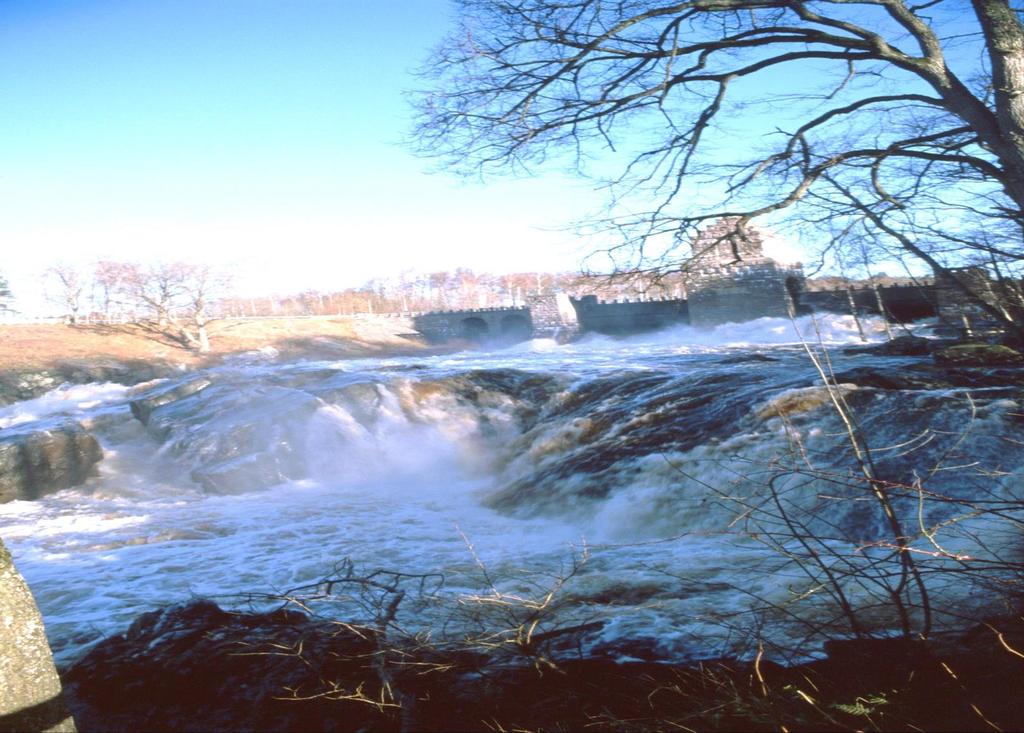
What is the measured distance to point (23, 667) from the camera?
6.57 feet

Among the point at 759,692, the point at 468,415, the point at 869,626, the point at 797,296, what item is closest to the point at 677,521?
the point at 869,626

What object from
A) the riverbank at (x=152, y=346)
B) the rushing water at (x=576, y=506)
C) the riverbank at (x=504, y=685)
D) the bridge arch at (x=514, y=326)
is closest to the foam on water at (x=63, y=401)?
the riverbank at (x=152, y=346)

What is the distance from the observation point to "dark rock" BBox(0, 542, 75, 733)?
1970 mm

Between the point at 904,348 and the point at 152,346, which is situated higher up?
the point at 904,348

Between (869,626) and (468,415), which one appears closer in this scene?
(869,626)

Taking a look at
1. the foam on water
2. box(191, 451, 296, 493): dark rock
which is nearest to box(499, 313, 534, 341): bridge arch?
the foam on water

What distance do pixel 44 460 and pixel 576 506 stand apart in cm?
1001

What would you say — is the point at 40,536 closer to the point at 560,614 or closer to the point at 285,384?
the point at 560,614

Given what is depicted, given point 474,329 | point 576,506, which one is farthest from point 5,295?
point 576,506

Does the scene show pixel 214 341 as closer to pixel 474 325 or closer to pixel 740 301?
pixel 474 325

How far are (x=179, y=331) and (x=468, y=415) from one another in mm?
36456

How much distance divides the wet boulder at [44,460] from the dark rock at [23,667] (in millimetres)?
11298

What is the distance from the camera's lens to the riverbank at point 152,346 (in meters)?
32.9

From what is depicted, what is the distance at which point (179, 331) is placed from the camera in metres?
43.6
